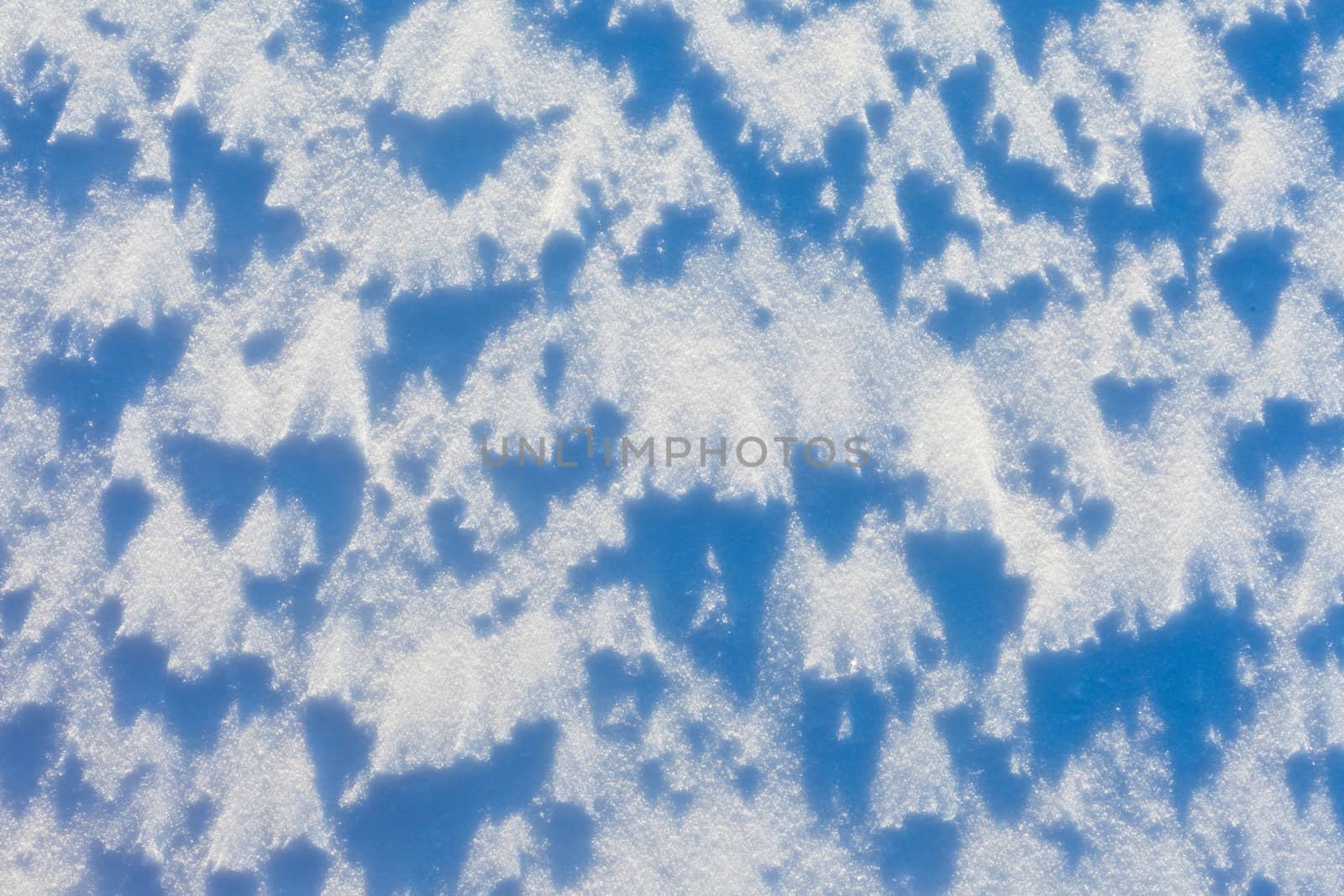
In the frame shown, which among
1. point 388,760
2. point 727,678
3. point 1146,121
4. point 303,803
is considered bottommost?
point 303,803

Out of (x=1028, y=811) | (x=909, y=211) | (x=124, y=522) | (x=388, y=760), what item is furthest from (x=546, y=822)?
(x=909, y=211)

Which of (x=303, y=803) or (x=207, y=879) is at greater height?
(x=303, y=803)

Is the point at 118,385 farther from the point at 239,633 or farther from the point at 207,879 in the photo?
the point at 207,879

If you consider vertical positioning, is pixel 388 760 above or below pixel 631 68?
below

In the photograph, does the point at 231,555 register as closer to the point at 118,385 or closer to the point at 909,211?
the point at 118,385

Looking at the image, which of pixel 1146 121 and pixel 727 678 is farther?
pixel 1146 121

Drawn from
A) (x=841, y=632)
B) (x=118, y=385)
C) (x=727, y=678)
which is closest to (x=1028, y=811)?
(x=841, y=632)
